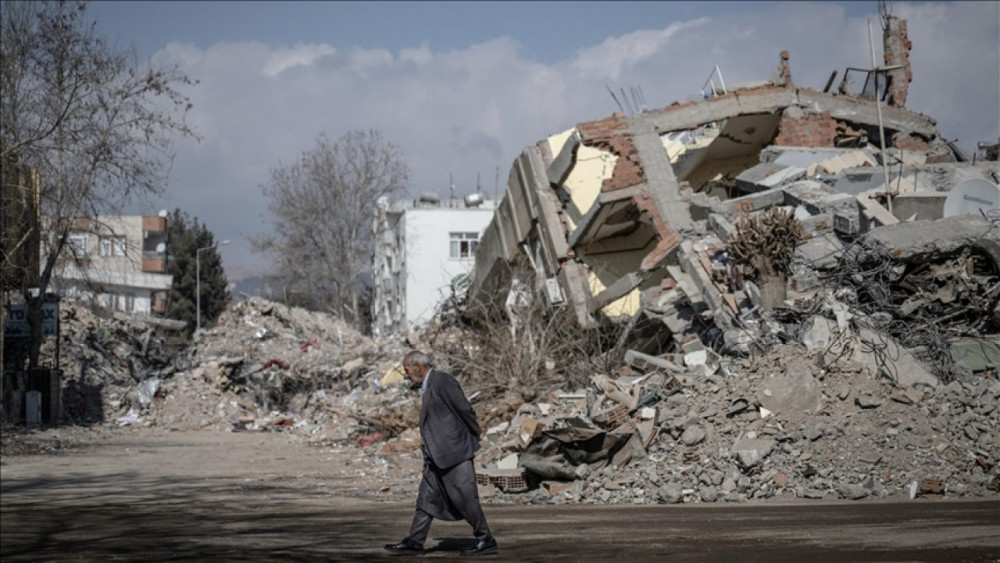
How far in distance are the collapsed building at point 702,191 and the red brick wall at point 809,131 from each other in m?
0.02

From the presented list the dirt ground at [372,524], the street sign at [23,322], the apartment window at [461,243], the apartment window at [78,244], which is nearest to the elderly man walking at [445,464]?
the dirt ground at [372,524]

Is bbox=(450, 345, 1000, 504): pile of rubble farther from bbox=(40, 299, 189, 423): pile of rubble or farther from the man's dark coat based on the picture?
bbox=(40, 299, 189, 423): pile of rubble

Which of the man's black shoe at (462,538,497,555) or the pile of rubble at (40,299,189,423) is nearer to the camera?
the man's black shoe at (462,538,497,555)

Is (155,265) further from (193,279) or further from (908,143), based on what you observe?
(908,143)

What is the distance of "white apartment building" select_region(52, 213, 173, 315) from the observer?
2809 centimetres

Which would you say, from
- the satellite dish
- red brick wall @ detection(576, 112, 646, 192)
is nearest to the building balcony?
red brick wall @ detection(576, 112, 646, 192)

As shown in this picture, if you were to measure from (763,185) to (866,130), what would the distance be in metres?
6.33

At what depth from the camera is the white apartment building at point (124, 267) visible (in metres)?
28.1

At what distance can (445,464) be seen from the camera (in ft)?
26.2

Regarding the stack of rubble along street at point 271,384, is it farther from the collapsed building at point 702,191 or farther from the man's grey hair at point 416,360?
the man's grey hair at point 416,360

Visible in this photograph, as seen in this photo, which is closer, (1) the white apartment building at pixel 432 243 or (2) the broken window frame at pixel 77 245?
(2) the broken window frame at pixel 77 245

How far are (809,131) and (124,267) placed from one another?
3288 cm

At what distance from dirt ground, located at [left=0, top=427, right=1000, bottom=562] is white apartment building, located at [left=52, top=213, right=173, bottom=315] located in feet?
40.5

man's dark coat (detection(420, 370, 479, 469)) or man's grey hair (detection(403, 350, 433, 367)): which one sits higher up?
man's grey hair (detection(403, 350, 433, 367))
